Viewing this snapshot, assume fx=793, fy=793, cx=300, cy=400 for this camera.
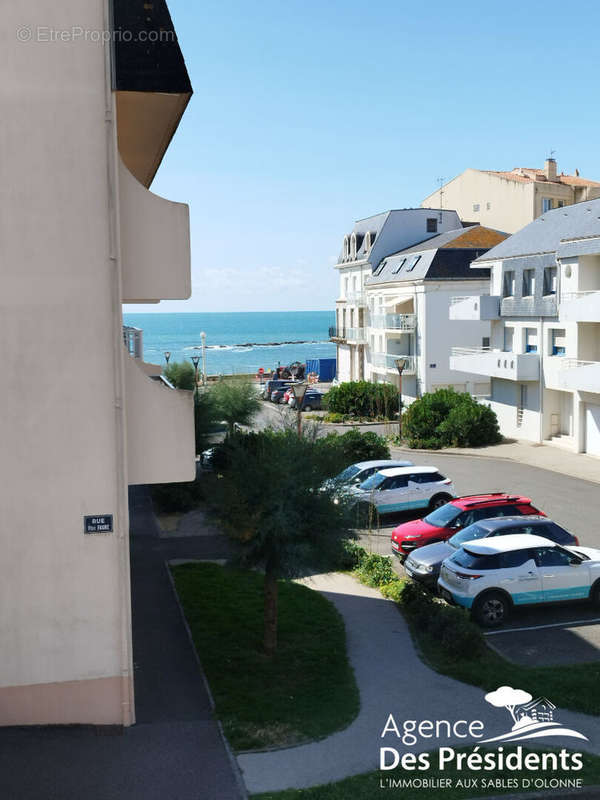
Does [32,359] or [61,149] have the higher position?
[61,149]

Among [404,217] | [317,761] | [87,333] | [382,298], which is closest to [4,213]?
[87,333]

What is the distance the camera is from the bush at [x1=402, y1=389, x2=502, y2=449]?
35.8 meters

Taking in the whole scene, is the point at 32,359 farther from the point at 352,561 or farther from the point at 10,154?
the point at 352,561

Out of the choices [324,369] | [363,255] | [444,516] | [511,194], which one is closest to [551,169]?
[511,194]

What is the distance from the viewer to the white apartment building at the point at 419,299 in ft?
147

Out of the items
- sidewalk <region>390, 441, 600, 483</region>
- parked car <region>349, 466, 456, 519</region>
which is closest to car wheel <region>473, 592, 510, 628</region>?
parked car <region>349, 466, 456, 519</region>

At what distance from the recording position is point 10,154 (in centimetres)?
988

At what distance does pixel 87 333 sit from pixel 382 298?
4178 centimetres

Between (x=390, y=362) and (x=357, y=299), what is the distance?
10511mm

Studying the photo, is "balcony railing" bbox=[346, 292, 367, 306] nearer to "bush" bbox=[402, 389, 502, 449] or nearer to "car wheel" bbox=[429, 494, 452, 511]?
"bush" bbox=[402, 389, 502, 449]

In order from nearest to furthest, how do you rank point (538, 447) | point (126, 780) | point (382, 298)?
1. point (126, 780)
2. point (538, 447)
3. point (382, 298)

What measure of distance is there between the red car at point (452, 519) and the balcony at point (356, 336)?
35613mm

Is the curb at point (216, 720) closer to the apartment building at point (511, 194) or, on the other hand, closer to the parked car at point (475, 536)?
the parked car at point (475, 536)

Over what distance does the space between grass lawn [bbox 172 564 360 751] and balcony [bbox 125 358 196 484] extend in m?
3.26
